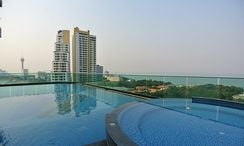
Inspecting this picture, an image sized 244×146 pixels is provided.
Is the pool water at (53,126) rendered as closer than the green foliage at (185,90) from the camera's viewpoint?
Yes

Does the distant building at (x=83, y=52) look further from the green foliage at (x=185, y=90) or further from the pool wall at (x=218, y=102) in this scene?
the pool wall at (x=218, y=102)

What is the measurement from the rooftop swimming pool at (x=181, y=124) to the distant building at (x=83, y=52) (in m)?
19.8

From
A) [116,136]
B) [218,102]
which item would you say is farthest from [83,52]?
[116,136]

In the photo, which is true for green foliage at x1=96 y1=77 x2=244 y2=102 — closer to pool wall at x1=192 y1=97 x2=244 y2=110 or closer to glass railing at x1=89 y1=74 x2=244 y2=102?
glass railing at x1=89 y1=74 x2=244 y2=102

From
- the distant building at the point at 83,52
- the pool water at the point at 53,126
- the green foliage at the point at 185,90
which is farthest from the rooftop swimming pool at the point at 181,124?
the distant building at the point at 83,52

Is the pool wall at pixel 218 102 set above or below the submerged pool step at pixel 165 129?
above

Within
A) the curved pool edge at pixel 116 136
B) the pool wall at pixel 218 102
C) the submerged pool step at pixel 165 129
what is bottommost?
the submerged pool step at pixel 165 129

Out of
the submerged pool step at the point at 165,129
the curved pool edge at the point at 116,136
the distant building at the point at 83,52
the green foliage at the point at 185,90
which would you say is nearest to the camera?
the curved pool edge at the point at 116,136

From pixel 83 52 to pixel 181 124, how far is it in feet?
76.4

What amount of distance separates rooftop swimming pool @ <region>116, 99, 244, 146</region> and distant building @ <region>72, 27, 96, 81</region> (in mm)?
19834

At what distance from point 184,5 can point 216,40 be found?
4.26m

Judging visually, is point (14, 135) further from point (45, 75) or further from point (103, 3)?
point (45, 75)

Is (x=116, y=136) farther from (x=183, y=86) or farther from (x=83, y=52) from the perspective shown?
(x=83, y=52)

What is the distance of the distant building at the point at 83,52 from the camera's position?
25656mm
